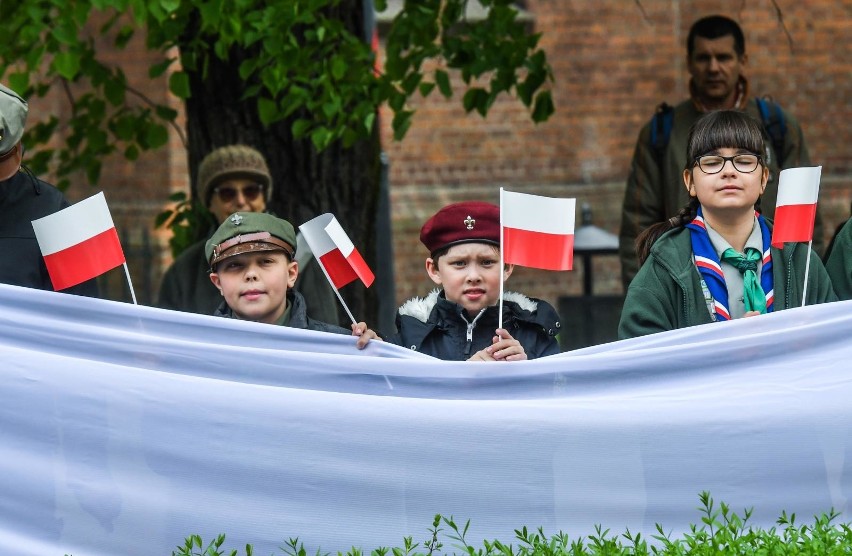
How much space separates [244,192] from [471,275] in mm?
1891

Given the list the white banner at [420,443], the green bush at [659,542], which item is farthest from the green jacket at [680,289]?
the green bush at [659,542]

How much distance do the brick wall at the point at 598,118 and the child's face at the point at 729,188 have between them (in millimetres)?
9003

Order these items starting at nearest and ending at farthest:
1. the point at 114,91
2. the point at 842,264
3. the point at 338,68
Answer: the point at 842,264
the point at 338,68
the point at 114,91

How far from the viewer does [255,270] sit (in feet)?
15.5

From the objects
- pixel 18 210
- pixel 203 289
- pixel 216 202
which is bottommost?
pixel 18 210

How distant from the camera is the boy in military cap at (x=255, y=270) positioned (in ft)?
15.4

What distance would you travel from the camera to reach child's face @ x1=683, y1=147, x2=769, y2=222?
4477mm

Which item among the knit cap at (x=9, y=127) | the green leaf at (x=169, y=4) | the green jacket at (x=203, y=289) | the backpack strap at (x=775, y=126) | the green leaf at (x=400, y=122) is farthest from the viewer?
the green leaf at (x=400, y=122)

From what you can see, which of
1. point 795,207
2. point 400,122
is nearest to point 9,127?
point 795,207

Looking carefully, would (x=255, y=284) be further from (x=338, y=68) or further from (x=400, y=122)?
(x=400, y=122)

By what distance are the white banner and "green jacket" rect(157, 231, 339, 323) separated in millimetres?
1747

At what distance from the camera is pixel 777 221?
4.38 m

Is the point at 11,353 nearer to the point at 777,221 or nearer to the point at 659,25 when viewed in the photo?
the point at 777,221

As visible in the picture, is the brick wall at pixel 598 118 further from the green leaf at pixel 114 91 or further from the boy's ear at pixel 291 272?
the boy's ear at pixel 291 272
